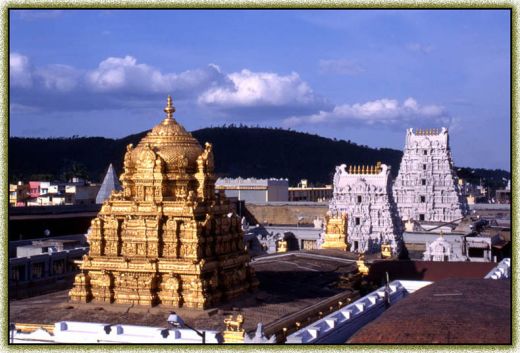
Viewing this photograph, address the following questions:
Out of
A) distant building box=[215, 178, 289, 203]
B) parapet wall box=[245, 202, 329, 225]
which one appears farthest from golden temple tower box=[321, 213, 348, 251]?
distant building box=[215, 178, 289, 203]

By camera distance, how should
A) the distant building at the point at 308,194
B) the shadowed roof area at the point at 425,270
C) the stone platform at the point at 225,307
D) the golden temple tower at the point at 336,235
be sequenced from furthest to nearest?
the distant building at the point at 308,194 → the golden temple tower at the point at 336,235 → the shadowed roof area at the point at 425,270 → the stone platform at the point at 225,307

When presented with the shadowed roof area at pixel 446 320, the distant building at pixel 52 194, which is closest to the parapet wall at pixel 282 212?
the distant building at pixel 52 194

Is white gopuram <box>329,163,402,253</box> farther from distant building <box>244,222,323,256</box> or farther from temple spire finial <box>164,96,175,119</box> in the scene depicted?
temple spire finial <box>164,96,175,119</box>

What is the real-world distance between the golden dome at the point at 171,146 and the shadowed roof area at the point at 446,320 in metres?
8.39

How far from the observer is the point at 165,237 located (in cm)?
2583

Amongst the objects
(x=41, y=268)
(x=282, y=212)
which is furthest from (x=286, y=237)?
(x=41, y=268)

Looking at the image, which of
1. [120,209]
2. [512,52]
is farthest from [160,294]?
[512,52]

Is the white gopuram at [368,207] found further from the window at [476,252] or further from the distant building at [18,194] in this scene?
the distant building at [18,194]

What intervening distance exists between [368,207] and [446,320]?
1689 inches

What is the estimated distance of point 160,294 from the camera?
83.6 feet

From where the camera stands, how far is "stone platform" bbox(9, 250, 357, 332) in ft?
78.7

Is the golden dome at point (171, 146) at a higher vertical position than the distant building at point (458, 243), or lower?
higher

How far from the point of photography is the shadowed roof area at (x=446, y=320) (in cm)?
1871

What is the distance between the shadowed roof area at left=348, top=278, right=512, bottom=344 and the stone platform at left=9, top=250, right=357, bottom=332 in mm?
3968
